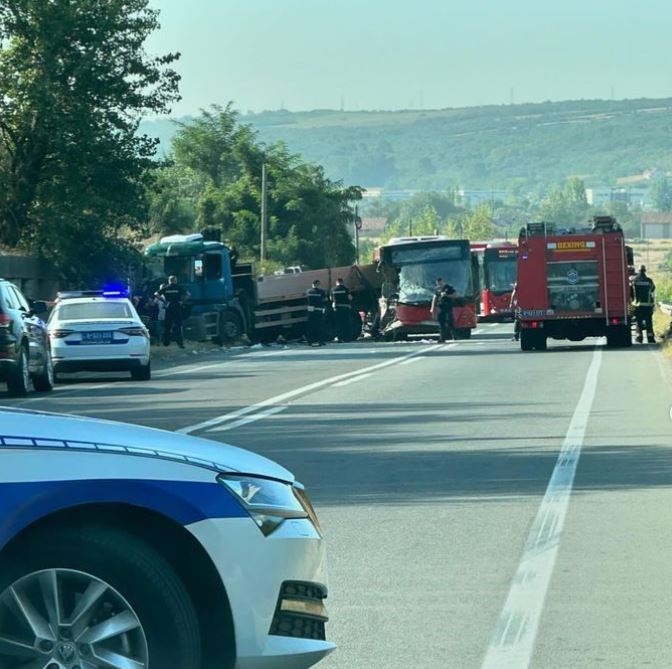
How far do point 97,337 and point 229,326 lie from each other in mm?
21020

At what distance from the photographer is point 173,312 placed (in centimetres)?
4397

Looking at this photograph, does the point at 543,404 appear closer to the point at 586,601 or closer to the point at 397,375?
the point at 397,375

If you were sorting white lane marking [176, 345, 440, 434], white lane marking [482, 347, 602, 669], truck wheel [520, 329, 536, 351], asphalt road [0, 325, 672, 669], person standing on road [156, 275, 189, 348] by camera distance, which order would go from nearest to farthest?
white lane marking [482, 347, 602, 669]
asphalt road [0, 325, 672, 669]
white lane marking [176, 345, 440, 434]
truck wheel [520, 329, 536, 351]
person standing on road [156, 275, 189, 348]

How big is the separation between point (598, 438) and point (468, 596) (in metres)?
8.69

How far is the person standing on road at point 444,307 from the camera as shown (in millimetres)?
47531

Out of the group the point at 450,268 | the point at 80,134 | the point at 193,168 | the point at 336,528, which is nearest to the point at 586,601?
the point at 336,528

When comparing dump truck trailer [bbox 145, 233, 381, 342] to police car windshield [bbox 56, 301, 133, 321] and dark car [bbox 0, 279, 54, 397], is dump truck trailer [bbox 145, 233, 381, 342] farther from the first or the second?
dark car [bbox 0, 279, 54, 397]

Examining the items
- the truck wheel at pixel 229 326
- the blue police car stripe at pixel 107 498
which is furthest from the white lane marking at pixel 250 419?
the truck wheel at pixel 229 326

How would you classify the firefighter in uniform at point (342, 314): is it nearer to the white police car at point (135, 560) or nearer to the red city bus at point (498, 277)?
the red city bus at point (498, 277)

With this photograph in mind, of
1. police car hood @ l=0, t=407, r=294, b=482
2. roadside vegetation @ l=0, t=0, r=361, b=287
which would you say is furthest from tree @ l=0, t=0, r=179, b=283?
police car hood @ l=0, t=407, r=294, b=482

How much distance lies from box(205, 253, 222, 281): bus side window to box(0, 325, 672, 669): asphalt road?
20817 millimetres

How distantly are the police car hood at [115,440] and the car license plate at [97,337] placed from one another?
2339cm

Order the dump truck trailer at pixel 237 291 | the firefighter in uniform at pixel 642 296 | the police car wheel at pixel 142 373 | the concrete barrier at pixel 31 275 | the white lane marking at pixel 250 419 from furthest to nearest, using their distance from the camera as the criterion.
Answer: the dump truck trailer at pixel 237 291, the concrete barrier at pixel 31 275, the firefighter in uniform at pixel 642 296, the police car wheel at pixel 142 373, the white lane marking at pixel 250 419

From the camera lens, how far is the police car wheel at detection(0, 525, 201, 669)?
5234 millimetres
